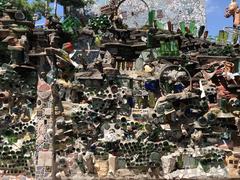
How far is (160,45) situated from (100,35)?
5.66 feet

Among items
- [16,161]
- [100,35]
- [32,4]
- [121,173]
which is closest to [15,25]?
[100,35]

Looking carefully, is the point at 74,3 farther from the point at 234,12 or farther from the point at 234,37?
the point at 234,37

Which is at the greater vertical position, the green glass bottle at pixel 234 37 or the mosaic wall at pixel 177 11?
the mosaic wall at pixel 177 11

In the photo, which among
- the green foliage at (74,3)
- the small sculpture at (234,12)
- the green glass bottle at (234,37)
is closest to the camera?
the green glass bottle at (234,37)

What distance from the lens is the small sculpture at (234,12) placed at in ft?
47.9

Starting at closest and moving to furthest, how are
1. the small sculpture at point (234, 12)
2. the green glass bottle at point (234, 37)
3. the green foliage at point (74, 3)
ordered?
the green glass bottle at point (234, 37), the small sculpture at point (234, 12), the green foliage at point (74, 3)

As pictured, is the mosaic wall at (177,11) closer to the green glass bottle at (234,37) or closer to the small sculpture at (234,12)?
the small sculpture at (234,12)

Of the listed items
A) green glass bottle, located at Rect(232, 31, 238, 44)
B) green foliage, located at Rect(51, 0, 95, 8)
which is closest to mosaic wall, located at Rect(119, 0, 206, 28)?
green foliage, located at Rect(51, 0, 95, 8)

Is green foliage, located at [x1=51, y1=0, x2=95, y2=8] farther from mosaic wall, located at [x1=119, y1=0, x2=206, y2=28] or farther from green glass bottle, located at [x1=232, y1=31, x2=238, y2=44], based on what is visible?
green glass bottle, located at [x1=232, y1=31, x2=238, y2=44]

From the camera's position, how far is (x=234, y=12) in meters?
15.1

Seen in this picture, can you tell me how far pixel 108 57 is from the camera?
10898 mm

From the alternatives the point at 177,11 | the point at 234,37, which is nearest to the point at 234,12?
the point at 234,37

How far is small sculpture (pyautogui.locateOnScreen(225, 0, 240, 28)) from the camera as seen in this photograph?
1460 cm

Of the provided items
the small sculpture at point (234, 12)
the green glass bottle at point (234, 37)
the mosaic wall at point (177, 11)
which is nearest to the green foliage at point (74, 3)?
the mosaic wall at point (177, 11)
